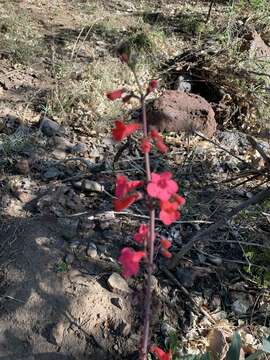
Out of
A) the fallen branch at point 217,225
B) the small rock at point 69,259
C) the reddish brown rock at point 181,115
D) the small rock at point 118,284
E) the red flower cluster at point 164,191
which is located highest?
the red flower cluster at point 164,191

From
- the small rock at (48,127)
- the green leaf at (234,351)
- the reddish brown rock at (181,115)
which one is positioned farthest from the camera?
the reddish brown rock at (181,115)

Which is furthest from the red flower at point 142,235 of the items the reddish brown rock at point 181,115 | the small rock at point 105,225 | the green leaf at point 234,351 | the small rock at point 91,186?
the reddish brown rock at point 181,115

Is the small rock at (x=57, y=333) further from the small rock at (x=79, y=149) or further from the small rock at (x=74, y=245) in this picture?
the small rock at (x=79, y=149)

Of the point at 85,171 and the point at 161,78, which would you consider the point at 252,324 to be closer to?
the point at 85,171

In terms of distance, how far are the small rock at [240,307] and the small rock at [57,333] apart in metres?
0.78

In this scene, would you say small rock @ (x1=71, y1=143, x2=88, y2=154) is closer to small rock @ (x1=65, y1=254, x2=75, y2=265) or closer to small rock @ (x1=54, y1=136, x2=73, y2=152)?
small rock @ (x1=54, y1=136, x2=73, y2=152)

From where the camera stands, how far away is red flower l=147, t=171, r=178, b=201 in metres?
1.35

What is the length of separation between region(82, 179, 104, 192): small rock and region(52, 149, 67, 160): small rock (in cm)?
31

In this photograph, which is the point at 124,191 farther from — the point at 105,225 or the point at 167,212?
the point at 105,225

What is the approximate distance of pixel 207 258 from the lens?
2.50m

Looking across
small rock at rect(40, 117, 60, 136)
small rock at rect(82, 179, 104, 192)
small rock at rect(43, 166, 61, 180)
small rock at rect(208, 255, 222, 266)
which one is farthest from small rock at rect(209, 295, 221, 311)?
small rock at rect(40, 117, 60, 136)

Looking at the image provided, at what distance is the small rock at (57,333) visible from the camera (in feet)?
6.88

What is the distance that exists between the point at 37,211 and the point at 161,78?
68.9 inches

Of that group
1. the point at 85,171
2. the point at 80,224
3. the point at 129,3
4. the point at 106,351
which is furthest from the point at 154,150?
the point at 129,3
